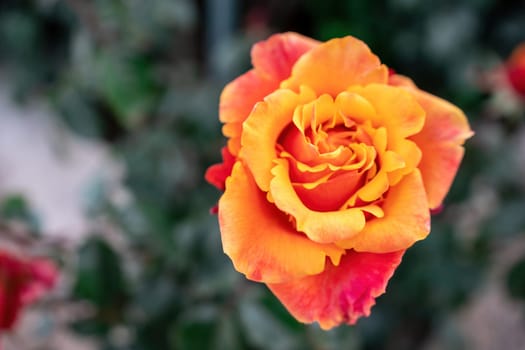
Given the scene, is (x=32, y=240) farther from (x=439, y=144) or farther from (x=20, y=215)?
(x=439, y=144)

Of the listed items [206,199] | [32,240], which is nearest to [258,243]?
[32,240]

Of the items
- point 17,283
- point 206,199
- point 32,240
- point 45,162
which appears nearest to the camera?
point 17,283

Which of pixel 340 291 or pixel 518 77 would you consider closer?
pixel 340 291

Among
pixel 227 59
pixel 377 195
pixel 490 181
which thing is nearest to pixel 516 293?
pixel 490 181

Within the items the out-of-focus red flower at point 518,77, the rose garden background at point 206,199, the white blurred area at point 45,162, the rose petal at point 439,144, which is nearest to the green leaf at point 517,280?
the rose garden background at point 206,199

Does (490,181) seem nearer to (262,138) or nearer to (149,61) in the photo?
(149,61)

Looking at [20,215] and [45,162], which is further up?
[20,215]
